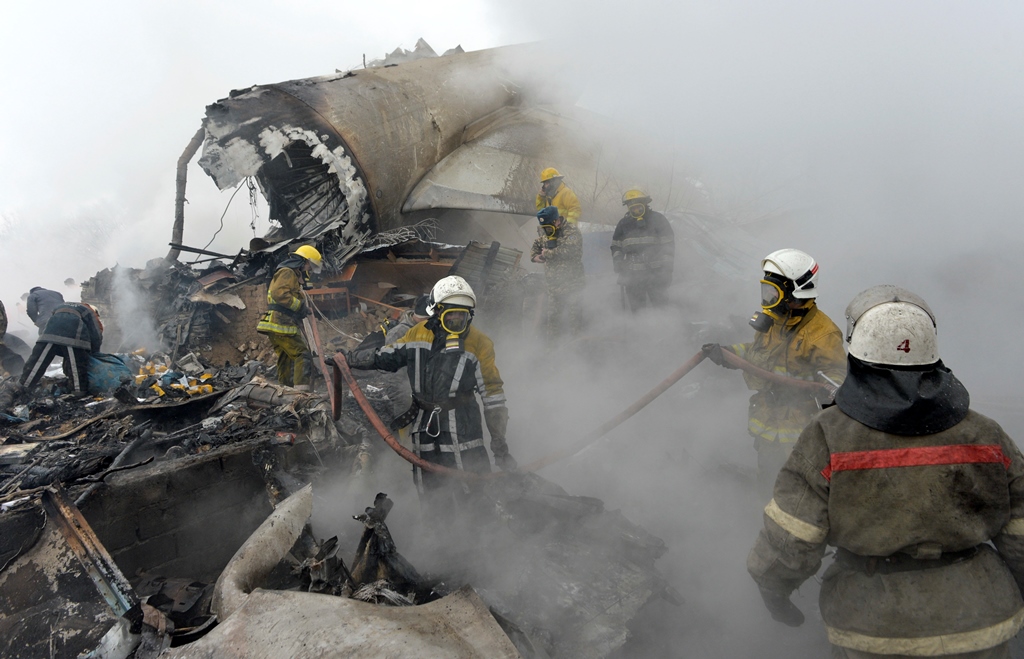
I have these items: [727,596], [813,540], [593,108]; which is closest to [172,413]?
[727,596]

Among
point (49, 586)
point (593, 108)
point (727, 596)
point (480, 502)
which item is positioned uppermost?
point (593, 108)

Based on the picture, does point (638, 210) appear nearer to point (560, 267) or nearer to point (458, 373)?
point (560, 267)

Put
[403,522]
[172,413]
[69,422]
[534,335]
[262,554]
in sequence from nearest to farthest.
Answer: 1. [262,554]
2. [403,522]
3. [172,413]
4. [69,422]
5. [534,335]

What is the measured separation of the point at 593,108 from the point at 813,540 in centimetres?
1078

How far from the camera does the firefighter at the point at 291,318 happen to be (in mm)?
6074

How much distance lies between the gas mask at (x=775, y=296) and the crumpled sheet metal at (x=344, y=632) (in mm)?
2287

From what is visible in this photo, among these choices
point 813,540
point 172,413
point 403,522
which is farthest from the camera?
point 172,413

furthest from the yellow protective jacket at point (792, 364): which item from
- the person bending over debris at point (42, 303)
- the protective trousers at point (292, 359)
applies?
the person bending over debris at point (42, 303)

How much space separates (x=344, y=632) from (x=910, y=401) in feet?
6.34

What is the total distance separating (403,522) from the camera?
13.1ft

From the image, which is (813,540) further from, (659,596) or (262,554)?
(262,554)

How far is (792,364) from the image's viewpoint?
3.32 meters

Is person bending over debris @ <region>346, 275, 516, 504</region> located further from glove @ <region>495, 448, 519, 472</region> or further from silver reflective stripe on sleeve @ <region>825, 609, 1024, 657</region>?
silver reflective stripe on sleeve @ <region>825, 609, 1024, 657</region>

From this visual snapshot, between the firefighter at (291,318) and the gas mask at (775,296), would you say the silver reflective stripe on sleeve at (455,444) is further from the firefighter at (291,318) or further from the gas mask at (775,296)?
the firefighter at (291,318)
